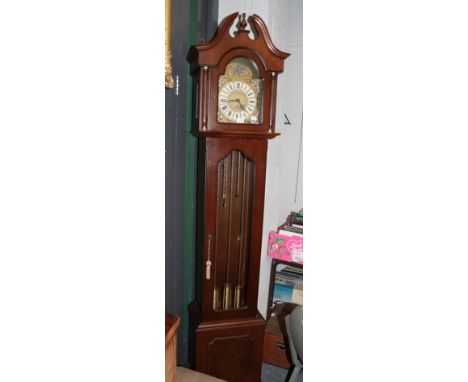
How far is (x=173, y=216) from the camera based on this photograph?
167 centimetres

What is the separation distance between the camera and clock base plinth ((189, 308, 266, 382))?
1600 mm

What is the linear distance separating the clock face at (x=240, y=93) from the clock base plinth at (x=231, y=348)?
1.01 meters

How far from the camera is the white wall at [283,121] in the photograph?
183cm

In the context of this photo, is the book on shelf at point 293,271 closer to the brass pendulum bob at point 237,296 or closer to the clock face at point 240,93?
the brass pendulum bob at point 237,296

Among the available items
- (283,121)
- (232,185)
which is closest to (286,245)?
(232,185)

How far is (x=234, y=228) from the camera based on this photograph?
5.28 ft

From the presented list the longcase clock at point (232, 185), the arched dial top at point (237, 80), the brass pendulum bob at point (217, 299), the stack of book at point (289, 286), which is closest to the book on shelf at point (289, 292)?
the stack of book at point (289, 286)

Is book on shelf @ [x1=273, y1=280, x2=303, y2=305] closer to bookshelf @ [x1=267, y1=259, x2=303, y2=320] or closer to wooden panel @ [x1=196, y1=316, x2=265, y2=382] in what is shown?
bookshelf @ [x1=267, y1=259, x2=303, y2=320]

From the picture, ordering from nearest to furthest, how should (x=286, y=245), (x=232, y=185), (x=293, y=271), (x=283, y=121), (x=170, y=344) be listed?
(x=170, y=344) → (x=232, y=185) → (x=286, y=245) → (x=293, y=271) → (x=283, y=121)

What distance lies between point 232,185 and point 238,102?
1.31ft

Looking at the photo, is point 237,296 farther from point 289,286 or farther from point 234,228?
point 289,286
